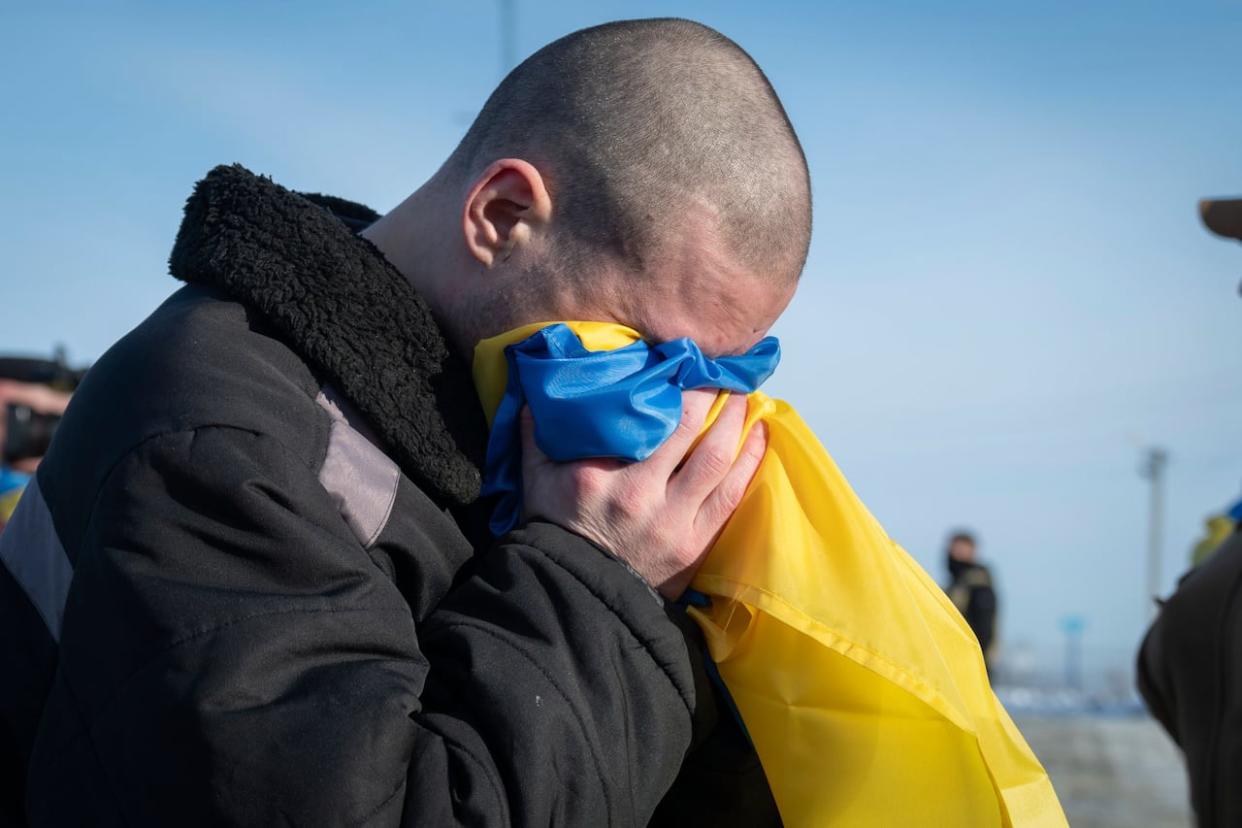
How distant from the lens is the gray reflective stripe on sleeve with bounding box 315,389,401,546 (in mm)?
1564

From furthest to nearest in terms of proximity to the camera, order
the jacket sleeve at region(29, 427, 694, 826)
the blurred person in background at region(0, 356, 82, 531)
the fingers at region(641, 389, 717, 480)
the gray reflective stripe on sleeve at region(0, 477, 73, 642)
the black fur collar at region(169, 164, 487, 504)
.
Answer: the blurred person in background at region(0, 356, 82, 531), the fingers at region(641, 389, 717, 480), the black fur collar at region(169, 164, 487, 504), the gray reflective stripe on sleeve at region(0, 477, 73, 642), the jacket sleeve at region(29, 427, 694, 826)

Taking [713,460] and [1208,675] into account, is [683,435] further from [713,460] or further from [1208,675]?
[1208,675]

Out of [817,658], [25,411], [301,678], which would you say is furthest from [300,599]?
[25,411]

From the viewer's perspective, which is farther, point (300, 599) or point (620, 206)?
point (620, 206)

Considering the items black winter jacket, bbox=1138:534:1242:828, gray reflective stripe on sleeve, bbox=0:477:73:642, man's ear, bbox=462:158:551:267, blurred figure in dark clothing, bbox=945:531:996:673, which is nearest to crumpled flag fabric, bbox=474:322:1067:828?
man's ear, bbox=462:158:551:267

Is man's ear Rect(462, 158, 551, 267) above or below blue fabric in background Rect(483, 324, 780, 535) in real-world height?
above

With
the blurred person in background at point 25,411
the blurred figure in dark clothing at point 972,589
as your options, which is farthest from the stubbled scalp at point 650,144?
the blurred figure in dark clothing at point 972,589

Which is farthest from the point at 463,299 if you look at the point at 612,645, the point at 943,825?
the point at 943,825

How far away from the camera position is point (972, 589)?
12.8m

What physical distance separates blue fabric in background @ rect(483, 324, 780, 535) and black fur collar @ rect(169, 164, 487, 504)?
56mm

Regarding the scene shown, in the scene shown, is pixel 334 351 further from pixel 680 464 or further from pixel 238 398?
pixel 680 464

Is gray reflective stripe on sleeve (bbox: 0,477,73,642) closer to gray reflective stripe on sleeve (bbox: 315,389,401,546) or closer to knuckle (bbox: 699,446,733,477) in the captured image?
gray reflective stripe on sleeve (bbox: 315,389,401,546)

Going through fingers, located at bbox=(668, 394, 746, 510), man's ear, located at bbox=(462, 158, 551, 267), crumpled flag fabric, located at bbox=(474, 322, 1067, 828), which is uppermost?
man's ear, located at bbox=(462, 158, 551, 267)

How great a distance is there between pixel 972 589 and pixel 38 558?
12.2 meters
